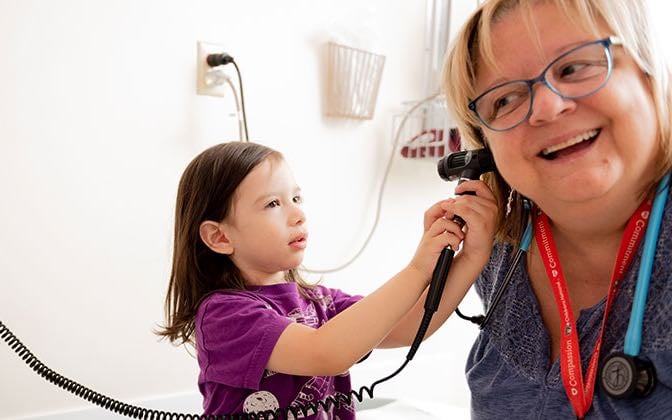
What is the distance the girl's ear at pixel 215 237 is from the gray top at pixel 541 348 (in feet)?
1.64

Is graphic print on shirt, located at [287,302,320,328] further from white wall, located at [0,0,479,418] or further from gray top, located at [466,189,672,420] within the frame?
white wall, located at [0,0,479,418]

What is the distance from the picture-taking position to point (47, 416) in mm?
1640

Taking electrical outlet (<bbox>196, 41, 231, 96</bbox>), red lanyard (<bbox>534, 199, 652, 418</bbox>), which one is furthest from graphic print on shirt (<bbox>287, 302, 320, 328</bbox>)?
electrical outlet (<bbox>196, 41, 231, 96</bbox>)

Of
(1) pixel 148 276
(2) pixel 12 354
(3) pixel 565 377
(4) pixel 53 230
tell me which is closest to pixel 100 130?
(4) pixel 53 230

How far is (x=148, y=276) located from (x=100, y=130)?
41cm

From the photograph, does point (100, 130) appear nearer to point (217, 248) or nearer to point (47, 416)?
point (217, 248)

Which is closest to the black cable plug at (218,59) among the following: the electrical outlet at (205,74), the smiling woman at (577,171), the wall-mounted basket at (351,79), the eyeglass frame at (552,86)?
the electrical outlet at (205,74)

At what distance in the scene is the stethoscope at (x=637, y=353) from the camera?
84 centimetres

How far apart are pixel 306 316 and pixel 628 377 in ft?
2.02

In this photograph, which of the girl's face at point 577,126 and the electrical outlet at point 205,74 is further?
the electrical outlet at point 205,74

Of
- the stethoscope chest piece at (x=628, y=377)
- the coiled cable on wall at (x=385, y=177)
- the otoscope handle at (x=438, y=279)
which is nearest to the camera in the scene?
the stethoscope chest piece at (x=628, y=377)

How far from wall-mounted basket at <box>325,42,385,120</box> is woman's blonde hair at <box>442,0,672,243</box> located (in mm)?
1009

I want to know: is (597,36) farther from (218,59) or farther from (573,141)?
(218,59)

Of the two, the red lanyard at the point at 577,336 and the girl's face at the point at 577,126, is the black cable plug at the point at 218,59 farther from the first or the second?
the red lanyard at the point at 577,336
